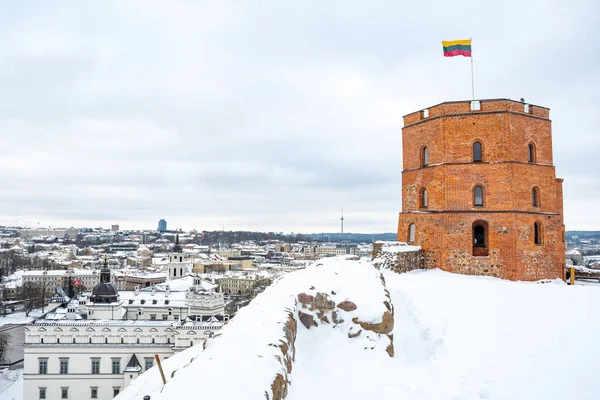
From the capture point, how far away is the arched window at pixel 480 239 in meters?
18.5

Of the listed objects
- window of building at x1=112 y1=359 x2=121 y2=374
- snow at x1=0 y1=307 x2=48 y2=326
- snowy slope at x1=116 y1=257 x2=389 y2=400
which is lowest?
snow at x1=0 y1=307 x2=48 y2=326

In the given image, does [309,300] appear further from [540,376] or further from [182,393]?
[182,393]

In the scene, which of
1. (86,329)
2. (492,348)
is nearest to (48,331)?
(86,329)

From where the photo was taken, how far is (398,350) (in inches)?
393

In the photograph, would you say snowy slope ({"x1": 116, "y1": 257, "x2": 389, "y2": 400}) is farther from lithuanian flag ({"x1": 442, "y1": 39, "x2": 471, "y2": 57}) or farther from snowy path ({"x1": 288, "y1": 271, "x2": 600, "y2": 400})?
lithuanian flag ({"x1": 442, "y1": 39, "x2": 471, "y2": 57})

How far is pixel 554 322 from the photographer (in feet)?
37.0

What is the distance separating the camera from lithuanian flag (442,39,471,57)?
61.6 feet

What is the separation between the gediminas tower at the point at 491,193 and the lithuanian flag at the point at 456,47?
2015 mm

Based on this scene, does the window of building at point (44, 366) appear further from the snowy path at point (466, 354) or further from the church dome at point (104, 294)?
the snowy path at point (466, 354)

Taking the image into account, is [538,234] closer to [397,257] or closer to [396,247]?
[396,247]

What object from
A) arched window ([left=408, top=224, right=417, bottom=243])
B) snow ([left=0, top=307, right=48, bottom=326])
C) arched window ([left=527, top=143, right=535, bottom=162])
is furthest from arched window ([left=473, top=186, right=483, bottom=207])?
snow ([left=0, top=307, right=48, bottom=326])

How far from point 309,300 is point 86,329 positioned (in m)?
39.5

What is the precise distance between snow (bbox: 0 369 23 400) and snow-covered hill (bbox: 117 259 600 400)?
129 feet

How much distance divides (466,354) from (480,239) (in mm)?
10270
